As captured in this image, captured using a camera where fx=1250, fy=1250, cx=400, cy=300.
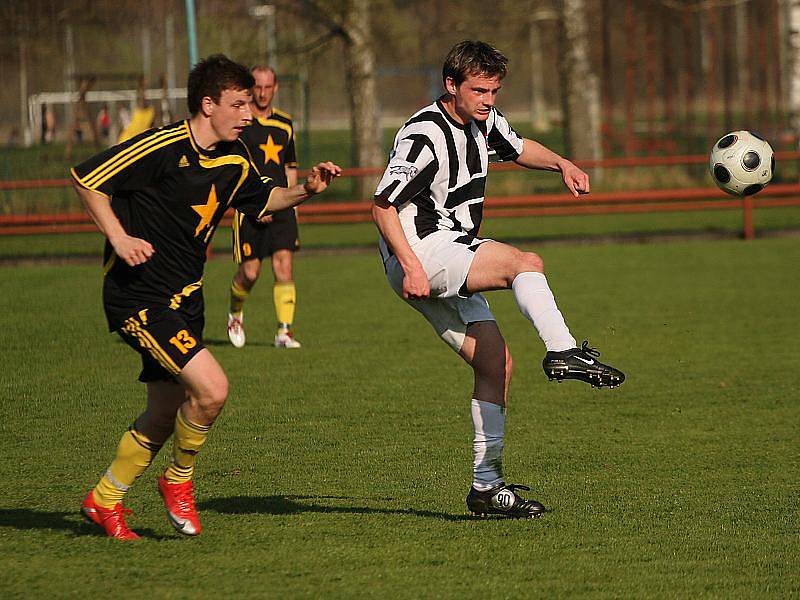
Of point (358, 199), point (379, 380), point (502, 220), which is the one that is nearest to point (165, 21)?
point (358, 199)

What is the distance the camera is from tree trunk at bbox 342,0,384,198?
24859 millimetres

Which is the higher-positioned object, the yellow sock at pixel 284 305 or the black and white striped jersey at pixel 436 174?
the black and white striped jersey at pixel 436 174

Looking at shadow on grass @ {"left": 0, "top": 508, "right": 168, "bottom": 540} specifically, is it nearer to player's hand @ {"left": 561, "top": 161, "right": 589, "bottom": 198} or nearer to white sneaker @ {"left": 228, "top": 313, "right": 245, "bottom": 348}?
player's hand @ {"left": 561, "top": 161, "right": 589, "bottom": 198}

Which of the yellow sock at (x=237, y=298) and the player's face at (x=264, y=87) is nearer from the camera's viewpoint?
the player's face at (x=264, y=87)

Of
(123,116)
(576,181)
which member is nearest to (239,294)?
(576,181)

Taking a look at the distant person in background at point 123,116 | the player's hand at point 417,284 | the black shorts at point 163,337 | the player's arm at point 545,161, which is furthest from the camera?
the distant person in background at point 123,116

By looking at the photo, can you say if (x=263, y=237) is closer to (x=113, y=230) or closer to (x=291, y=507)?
(x=291, y=507)

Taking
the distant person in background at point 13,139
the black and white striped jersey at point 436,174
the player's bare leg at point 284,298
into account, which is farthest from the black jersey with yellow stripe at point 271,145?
the distant person in background at point 13,139

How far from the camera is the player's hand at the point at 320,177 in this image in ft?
15.9

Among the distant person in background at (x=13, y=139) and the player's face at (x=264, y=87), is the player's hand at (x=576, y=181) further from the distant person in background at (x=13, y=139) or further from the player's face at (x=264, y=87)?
the distant person in background at (x=13, y=139)

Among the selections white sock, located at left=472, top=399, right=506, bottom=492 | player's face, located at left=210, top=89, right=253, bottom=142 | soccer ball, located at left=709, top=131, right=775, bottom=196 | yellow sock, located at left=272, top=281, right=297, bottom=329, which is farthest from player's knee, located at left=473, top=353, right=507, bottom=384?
yellow sock, located at left=272, top=281, right=297, bottom=329

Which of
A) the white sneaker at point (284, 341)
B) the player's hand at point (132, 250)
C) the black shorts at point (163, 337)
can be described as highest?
the player's hand at point (132, 250)

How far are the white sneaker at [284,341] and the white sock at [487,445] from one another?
484 centimetres

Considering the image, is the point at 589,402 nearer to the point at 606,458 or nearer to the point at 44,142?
the point at 606,458
